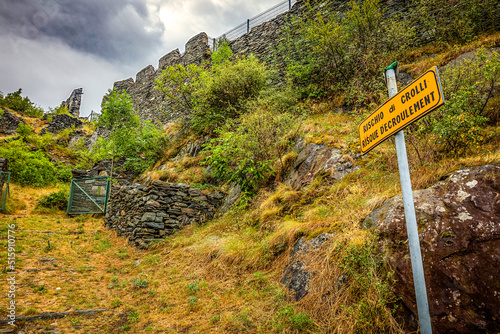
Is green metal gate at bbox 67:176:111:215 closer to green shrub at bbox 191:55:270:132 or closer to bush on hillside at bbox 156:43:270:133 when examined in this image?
bush on hillside at bbox 156:43:270:133

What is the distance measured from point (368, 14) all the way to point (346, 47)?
108 centimetres

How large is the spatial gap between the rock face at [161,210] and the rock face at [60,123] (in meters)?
18.9

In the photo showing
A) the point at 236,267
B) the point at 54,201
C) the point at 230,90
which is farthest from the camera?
the point at 54,201

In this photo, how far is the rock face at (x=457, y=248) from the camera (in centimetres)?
198

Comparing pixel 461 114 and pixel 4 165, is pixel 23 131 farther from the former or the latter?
pixel 461 114

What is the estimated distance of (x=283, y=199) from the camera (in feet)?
17.4

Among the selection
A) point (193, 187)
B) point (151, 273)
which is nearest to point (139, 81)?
point (193, 187)

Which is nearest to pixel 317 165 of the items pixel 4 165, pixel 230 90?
pixel 230 90

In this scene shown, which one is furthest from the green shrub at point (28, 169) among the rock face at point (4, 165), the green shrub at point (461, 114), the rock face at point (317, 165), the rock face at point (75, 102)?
the rock face at point (75, 102)

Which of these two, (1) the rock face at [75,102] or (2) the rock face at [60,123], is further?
(1) the rock face at [75,102]

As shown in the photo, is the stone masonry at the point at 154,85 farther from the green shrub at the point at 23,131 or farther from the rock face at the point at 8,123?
the rock face at the point at 8,123

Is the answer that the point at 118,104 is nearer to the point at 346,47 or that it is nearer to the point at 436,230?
the point at 346,47

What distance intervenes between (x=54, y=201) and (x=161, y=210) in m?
6.54

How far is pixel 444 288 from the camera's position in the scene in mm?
2125
